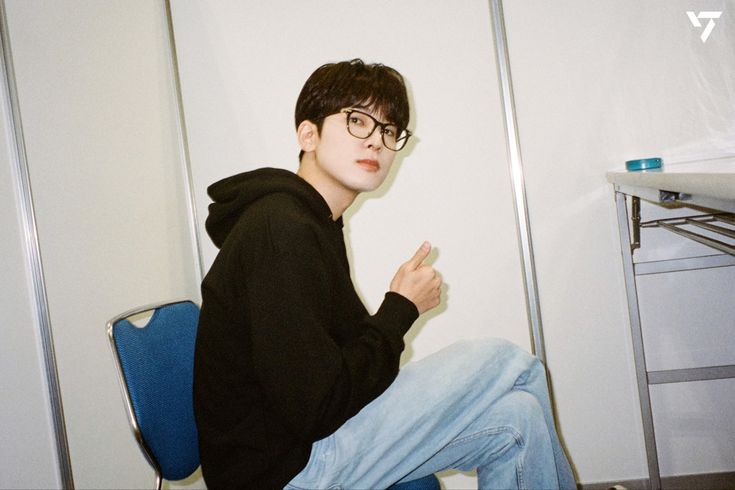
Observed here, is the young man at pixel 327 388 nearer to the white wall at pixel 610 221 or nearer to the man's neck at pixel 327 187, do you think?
the man's neck at pixel 327 187

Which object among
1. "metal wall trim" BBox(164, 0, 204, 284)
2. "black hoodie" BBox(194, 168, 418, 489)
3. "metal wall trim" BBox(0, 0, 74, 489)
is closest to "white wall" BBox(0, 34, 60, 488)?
"metal wall trim" BBox(0, 0, 74, 489)

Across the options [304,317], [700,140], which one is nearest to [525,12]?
[700,140]

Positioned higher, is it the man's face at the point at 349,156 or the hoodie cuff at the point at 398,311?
the man's face at the point at 349,156

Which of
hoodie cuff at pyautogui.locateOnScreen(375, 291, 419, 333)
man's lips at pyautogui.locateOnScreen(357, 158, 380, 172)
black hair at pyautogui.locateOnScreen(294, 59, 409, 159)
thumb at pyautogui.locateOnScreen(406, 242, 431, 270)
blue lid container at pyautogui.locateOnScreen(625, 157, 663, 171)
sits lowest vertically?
hoodie cuff at pyautogui.locateOnScreen(375, 291, 419, 333)

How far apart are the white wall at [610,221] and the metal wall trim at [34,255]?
1.40 meters

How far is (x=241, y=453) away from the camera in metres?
0.86

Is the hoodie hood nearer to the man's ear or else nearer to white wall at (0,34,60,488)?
the man's ear

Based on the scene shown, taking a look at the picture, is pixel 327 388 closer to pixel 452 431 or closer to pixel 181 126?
pixel 452 431

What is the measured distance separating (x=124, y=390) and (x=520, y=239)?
1373mm

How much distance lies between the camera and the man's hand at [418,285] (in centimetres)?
95

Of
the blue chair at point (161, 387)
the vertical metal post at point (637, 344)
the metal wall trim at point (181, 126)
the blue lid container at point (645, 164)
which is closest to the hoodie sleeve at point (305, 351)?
the blue chair at point (161, 387)

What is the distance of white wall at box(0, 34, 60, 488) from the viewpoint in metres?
1.27

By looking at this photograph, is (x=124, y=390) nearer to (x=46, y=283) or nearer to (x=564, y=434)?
(x=46, y=283)

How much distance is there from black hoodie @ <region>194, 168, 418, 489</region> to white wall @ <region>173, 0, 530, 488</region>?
1032 millimetres
